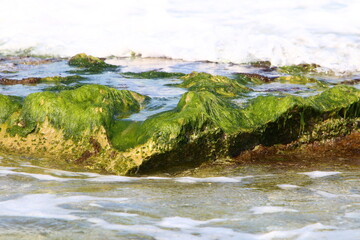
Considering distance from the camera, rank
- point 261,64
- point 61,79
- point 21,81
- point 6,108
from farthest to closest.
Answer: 1. point 261,64
2. point 61,79
3. point 21,81
4. point 6,108

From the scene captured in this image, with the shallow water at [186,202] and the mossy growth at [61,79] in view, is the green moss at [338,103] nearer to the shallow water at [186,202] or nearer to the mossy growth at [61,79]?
the shallow water at [186,202]

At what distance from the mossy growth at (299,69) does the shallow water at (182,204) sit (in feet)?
31.5

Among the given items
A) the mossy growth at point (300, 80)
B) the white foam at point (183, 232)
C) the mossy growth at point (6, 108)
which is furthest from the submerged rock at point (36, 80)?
the white foam at point (183, 232)

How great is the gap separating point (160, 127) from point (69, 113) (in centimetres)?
140

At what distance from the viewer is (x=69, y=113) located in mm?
5895

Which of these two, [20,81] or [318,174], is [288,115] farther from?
[20,81]

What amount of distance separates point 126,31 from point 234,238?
66.2ft

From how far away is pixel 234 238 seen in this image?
2.95 meters

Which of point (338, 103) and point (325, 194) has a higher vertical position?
point (338, 103)

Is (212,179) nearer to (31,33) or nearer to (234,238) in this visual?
(234,238)

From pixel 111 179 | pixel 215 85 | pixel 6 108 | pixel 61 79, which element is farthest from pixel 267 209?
pixel 61 79

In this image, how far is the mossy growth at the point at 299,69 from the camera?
1448 cm

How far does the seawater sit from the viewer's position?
17.1 metres

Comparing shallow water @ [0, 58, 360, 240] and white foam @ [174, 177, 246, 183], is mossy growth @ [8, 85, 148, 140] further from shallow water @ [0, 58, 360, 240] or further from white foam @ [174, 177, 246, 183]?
white foam @ [174, 177, 246, 183]
